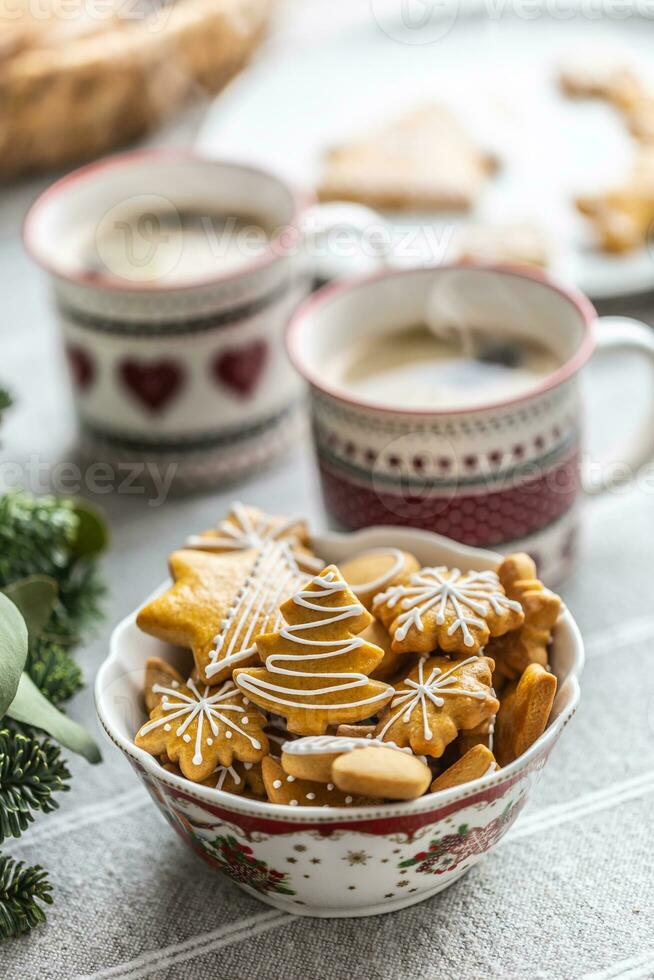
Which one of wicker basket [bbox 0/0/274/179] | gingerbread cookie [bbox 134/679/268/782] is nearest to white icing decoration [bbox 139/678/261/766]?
gingerbread cookie [bbox 134/679/268/782]

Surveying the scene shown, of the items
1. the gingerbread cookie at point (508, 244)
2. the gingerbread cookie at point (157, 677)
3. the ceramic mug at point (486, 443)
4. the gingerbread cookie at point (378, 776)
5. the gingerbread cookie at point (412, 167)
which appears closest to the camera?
the gingerbread cookie at point (378, 776)

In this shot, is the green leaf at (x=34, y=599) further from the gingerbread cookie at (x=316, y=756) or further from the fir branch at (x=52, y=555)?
the gingerbread cookie at (x=316, y=756)

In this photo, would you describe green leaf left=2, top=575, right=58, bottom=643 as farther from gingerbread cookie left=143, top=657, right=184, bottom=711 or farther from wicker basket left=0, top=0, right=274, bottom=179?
wicker basket left=0, top=0, right=274, bottom=179

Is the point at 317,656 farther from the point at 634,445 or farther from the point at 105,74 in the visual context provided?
the point at 105,74

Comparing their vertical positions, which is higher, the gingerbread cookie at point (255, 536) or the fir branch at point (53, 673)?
the gingerbread cookie at point (255, 536)

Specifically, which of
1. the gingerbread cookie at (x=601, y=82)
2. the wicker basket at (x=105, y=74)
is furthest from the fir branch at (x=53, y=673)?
the gingerbread cookie at (x=601, y=82)

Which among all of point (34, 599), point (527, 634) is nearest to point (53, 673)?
point (34, 599)
